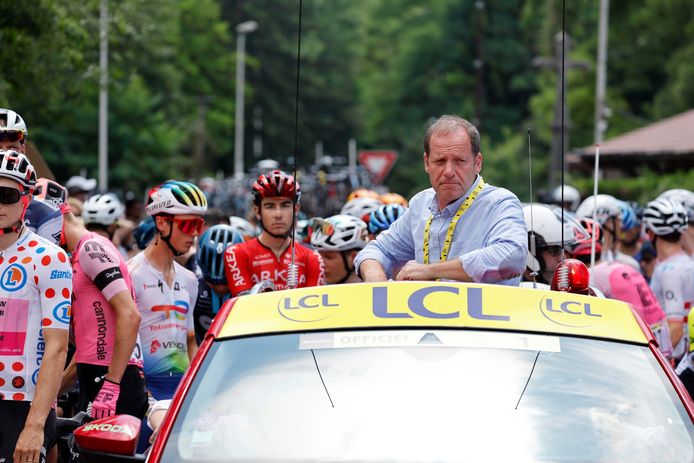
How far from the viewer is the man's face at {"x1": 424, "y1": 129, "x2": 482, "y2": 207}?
608 cm

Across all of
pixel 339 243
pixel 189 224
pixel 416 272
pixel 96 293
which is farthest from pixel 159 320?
pixel 339 243

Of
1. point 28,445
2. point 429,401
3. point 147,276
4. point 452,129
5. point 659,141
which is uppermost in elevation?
point 659,141

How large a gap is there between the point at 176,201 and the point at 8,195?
6.28 feet

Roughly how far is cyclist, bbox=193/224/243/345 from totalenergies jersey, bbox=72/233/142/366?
1935mm

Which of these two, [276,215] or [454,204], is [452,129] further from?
[276,215]

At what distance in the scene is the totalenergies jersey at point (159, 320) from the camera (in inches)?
294

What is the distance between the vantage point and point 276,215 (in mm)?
9000

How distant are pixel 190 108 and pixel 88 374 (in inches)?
2751

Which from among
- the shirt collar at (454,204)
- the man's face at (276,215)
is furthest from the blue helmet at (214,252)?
the shirt collar at (454,204)

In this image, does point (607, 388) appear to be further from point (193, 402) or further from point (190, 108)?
point (190, 108)

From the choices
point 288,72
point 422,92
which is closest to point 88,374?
point 422,92

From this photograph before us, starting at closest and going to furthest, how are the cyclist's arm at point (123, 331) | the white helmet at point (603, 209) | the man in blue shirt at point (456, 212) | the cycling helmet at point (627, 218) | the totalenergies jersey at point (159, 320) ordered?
the man in blue shirt at point (456, 212)
the cyclist's arm at point (123, 331)
the totalenergies jersey at point (159, 320)
the white helmet at point (603, 209)
the cycling helmet at point (627, 218)

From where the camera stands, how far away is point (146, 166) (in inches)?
2360

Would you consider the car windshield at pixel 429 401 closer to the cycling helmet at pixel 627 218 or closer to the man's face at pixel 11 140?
the man's face at pixel 11 140
